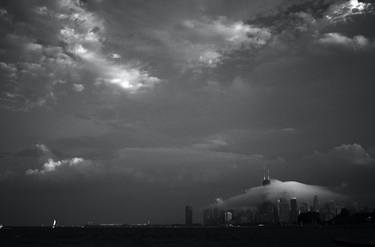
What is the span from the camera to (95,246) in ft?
555

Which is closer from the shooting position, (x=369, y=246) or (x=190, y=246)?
(x=369, y=246)

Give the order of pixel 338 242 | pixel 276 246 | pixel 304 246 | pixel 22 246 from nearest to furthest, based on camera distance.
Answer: pixel 338 242
pixel 304 246
pixel 276 246
pixel 22 246

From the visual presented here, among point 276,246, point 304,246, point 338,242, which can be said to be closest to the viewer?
point 338,242

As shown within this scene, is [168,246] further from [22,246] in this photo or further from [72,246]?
[22,246]

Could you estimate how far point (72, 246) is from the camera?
17250 cm

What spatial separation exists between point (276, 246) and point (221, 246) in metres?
22.1

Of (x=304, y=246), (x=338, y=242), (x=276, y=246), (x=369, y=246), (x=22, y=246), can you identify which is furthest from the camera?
(x=22, y=246)

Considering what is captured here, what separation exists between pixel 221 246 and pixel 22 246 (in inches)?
3352

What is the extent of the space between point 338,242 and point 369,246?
3727 centimetres

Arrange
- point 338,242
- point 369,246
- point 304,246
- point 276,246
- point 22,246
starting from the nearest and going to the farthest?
point 369,246
point 338,242
point 304,246
point 276,246
point 22,246

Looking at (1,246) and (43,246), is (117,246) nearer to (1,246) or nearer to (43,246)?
(43,246)

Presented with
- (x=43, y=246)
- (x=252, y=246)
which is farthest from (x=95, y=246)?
(x=252, y=246)

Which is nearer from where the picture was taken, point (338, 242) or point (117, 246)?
point (338, 242)

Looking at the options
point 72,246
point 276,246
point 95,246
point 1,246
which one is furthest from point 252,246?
point 1,246
